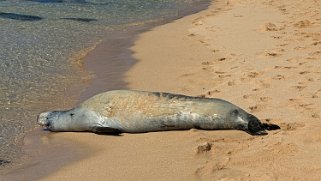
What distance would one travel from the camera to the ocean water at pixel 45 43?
22.6 feet

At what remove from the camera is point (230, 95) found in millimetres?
6762

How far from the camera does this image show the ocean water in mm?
6891

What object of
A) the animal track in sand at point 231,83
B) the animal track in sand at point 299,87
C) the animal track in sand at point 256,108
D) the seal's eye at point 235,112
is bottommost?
the animal track in sand at point 231,83

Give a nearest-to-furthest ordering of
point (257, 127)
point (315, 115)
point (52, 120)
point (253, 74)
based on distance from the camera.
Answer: point (257, 127) → point (315, 115) → point (52, 120) → point (253, 74)

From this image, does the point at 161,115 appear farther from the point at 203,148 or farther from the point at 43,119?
the point at 43,119

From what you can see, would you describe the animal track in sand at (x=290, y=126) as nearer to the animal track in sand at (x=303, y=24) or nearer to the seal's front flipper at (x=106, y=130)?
the seal's front flipper at (x=106, y=130)

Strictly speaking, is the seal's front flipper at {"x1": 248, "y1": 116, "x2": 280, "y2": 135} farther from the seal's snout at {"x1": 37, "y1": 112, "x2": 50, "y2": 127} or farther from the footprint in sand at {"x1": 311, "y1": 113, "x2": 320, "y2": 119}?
the seal's snout at {"x1": 37, "y1": 112, "x2": 50, "y2": 127}

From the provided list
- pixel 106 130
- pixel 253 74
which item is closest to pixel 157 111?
pixel 106 130

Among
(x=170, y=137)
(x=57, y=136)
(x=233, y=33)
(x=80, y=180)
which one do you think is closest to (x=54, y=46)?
(x=233, y=33)

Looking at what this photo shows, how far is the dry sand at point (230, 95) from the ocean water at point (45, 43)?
81 cm

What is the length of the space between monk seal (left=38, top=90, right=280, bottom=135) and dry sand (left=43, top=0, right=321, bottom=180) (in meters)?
0.10

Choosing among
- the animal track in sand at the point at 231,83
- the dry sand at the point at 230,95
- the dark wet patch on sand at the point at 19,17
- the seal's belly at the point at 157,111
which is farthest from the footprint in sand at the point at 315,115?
the dark wet patch on sand at the point at 19,17

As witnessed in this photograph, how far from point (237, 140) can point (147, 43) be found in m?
5.91

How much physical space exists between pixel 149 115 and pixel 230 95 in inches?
45.4
